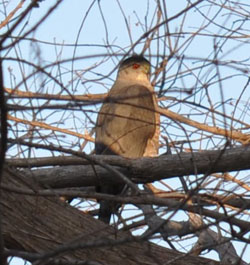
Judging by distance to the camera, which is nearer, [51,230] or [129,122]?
[51,230]

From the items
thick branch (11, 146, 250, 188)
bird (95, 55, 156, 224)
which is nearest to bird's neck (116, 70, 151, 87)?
bird (95, 55, 156, 224)

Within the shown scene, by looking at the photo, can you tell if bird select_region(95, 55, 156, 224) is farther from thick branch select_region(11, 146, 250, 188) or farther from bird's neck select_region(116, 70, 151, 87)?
thick branch select_region(11, 146, 250, 188)

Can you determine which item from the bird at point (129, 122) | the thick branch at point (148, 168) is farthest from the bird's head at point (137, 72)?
the thick branch at point (148, 168)

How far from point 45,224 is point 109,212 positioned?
1.26 meters

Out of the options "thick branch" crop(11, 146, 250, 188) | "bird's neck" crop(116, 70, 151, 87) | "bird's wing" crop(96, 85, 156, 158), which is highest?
"bird's neck" crop(116, 70, 151, 87)

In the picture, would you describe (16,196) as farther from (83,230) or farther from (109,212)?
(109,212)

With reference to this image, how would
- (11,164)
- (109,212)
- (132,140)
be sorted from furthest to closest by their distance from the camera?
(132,140) < (109,212) < (11,164)

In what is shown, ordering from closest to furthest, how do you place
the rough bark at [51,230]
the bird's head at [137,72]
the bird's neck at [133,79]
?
1. the rough bark at [51,230]
2. the bird's head at [137,72]
3. the bird's neck at [133,79]

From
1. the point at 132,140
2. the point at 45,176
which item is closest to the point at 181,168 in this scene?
the point at 45,176

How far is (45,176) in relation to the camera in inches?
170

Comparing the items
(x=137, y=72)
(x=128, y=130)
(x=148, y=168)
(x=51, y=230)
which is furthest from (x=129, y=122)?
(x=51, y=230)

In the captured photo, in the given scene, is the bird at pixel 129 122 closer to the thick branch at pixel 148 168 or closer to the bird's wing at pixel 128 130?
the bird's wing at pixel 128 130

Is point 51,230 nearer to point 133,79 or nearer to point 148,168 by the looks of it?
point 148,168

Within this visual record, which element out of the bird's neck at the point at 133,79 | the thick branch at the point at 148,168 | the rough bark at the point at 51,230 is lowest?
the rough bark at the point at 51,230
